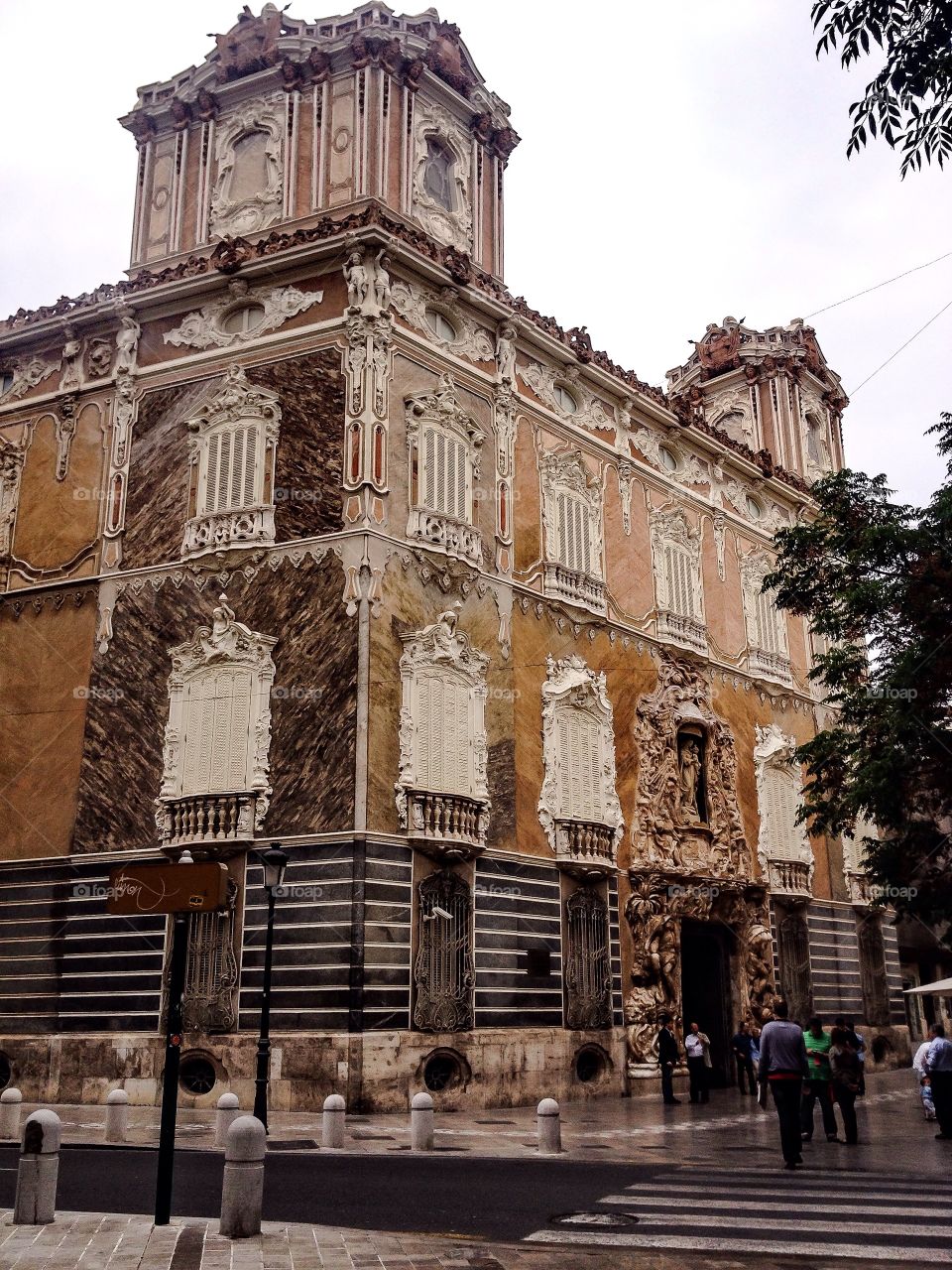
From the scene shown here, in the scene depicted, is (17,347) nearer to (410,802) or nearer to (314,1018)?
(410,802)

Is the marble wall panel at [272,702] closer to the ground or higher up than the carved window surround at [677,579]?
closer to the ground

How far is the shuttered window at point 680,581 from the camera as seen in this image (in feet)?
112

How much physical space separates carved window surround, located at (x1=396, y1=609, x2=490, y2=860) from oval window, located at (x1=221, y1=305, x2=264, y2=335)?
799 cm

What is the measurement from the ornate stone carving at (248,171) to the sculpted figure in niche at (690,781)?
654 inches

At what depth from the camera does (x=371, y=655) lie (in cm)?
2378

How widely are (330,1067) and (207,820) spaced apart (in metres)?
5.30

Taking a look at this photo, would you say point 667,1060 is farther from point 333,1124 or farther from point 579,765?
point 333,1124

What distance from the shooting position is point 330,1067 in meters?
21.6

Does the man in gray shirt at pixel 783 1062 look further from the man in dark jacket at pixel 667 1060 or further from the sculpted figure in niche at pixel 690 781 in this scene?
the sculpted figure in niche at pixel 690 781

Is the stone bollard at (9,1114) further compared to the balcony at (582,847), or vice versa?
the balcony at (582,847)

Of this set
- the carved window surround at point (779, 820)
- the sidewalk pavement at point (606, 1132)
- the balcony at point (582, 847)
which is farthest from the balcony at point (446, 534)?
the carved window surround at point (779, 820)

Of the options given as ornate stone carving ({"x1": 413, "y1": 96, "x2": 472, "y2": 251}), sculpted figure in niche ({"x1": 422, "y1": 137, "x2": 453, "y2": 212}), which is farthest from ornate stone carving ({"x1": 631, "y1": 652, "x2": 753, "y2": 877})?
sculpted figure in niche ({"x1": 422, "y1": 137, "x2": 453, "y2": 212})

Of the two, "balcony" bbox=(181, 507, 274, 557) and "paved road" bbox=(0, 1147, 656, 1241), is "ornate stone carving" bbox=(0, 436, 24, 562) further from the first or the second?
"paved road" bbox=(0, 1147, 656, 1241)

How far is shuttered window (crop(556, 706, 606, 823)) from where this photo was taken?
28.1 meters
